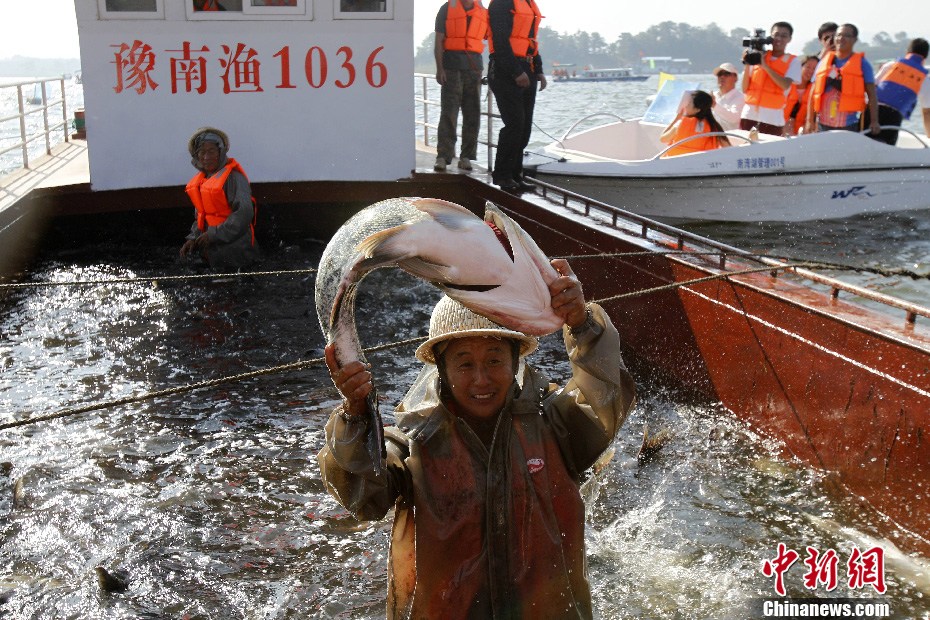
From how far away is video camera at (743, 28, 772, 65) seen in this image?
558 inches

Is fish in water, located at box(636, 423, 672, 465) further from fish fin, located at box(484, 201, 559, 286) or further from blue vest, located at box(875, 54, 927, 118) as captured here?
blue vest, located at box(875, 54, 927, 118)

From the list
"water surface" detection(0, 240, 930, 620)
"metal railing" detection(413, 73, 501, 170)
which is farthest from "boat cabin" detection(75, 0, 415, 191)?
"water surface" detection(0, 240, 930, 620)

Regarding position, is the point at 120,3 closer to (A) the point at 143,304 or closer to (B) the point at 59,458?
(A) the point at 143,304

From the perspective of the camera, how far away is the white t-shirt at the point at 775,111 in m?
14.5

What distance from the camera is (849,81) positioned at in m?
13.6

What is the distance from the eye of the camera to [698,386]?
6.74 meters

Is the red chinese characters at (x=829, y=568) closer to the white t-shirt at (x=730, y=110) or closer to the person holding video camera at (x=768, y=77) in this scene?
the person holding video camera at (x=768, y=77)

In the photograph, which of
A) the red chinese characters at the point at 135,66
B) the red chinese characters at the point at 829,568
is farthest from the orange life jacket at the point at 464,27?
the red chinese characters at the point at 829,568

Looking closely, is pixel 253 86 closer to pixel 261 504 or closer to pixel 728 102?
pixel 261 504

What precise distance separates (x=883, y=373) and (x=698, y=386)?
1870 millimetres

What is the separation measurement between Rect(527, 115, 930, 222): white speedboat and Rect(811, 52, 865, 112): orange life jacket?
733 mm

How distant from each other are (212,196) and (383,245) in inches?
293

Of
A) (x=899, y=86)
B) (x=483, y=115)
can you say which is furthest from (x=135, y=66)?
(x=899, y=86)

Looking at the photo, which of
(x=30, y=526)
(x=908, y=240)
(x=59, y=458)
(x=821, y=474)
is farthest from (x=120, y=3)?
(x=908, y=240)
